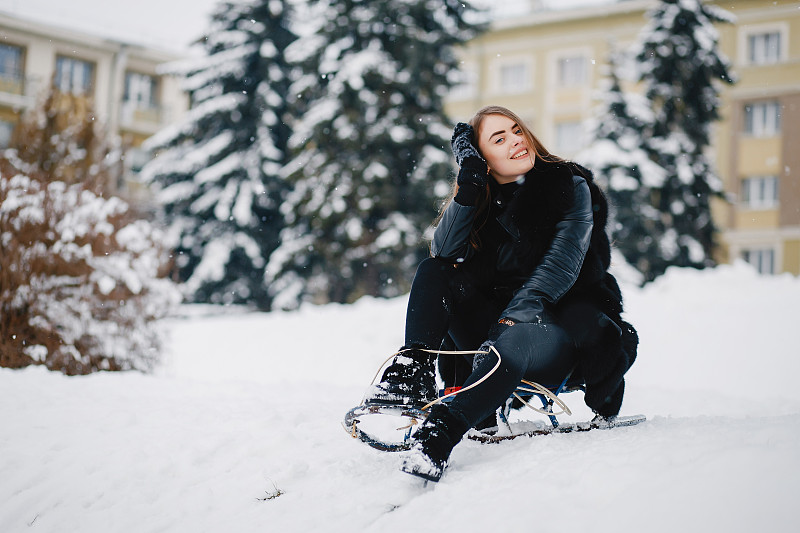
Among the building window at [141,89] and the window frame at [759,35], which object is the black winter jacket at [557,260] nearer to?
the window frame at [759,35]

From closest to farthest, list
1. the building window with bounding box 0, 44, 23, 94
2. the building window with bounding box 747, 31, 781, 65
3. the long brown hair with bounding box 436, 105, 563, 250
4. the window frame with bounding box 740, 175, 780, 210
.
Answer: the long brown hair with bounding box 436, 105, 563, 250 → the building window with bounding box 747, 31, 781, 65 → the window frame with bounding box 740, 175, 780, 210 → the building window with bounding box 0, 44, 23, 94

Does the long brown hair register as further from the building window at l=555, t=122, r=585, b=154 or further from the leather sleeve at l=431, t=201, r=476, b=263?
the building window at l=555, t=122, r=585, b=154

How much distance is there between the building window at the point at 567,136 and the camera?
2527cm

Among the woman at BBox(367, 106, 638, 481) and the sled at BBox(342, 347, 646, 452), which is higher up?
the woman at BBox(367, 106, 638, 481)

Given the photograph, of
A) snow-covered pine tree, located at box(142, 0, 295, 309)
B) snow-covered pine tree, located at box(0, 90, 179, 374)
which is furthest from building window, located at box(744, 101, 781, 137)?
snow-covered pine tree, located at box(0, 90, 179, 374)

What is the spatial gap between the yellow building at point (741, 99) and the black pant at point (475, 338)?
2054 cm

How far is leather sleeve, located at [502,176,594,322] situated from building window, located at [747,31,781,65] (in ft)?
79.4

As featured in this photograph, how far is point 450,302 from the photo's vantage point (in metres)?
2.65

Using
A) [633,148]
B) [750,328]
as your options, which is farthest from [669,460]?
[633,148]

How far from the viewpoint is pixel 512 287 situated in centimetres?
277

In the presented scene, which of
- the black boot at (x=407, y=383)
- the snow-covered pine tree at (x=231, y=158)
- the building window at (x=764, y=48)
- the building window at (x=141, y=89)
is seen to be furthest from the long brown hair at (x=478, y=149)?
the building window at (x=141, y=89)

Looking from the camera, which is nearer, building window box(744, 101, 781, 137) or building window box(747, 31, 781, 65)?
building window box(747, 31, 781, 65)

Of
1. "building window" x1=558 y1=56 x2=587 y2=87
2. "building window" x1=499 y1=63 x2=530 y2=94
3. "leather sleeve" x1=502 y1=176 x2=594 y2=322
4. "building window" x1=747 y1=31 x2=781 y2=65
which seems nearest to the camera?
"leather sleeve" x1=502 y1=176 x2=594 y2=322

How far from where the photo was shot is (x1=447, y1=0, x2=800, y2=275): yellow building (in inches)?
899
